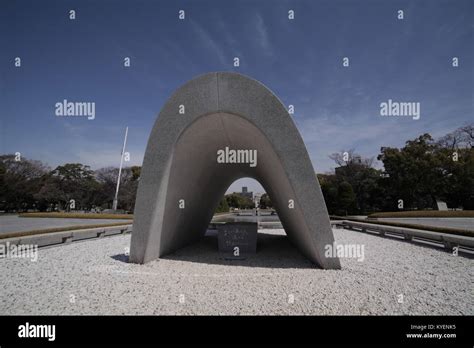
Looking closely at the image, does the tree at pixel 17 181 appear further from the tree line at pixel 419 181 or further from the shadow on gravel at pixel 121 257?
the tree line at pixel 419 181

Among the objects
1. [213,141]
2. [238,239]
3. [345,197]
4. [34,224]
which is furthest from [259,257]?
[345,197]

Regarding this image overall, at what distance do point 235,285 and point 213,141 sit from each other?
180 inches

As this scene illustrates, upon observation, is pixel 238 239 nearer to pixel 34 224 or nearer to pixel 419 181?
pixel 34 224

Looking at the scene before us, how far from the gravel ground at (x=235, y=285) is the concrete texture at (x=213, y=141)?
3.06ft

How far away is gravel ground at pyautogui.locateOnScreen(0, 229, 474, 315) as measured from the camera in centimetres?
407

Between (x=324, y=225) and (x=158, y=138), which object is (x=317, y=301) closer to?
(x=324, y=225)

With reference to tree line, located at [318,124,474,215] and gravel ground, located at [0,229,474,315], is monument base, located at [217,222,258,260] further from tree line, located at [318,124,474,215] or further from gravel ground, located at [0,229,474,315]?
tree line, located at [318,124,474,215]

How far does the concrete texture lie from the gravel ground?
0.93 metres

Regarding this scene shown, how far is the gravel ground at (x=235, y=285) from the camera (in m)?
4.07

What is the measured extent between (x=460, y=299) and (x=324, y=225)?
2.75 m

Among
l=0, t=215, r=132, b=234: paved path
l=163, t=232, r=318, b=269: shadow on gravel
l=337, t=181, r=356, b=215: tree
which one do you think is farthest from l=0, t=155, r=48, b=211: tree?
l=337, t=181, r=356, b=215: tree

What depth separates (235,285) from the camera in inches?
202
